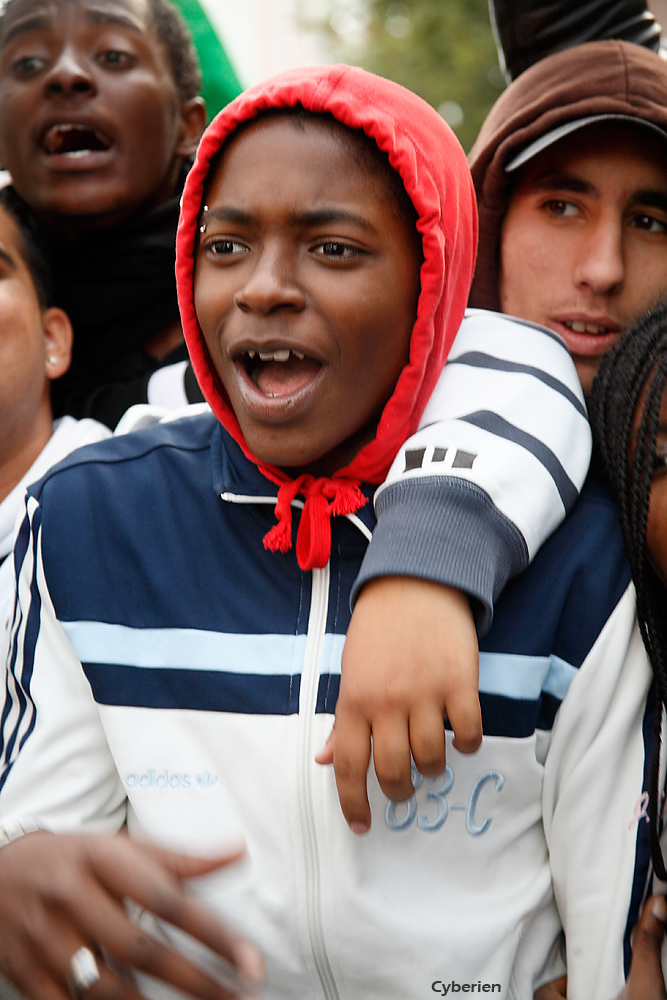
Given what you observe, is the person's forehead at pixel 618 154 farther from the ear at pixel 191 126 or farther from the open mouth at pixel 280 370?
the ear at pixel 191 126

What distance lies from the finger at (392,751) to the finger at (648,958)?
0.49 m

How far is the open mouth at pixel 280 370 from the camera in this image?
1.57 m

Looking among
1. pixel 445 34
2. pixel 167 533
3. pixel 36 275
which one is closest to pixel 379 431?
pixel 167 533

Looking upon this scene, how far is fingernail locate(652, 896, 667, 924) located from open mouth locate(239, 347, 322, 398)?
963mm

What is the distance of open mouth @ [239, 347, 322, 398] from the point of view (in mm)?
1566

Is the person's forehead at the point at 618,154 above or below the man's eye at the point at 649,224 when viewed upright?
above

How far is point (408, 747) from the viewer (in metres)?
1.31

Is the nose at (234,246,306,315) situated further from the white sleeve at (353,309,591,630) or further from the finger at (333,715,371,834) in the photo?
the finger at (333,715,371,834)

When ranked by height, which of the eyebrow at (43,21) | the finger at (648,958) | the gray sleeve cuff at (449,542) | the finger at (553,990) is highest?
the eyebrow at (43,21)

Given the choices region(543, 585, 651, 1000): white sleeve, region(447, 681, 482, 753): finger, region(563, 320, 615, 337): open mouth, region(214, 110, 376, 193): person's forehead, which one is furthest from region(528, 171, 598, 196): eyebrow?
region(447, 681, 482, 753): finger

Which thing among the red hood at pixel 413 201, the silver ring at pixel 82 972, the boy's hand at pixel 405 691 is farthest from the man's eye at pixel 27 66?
the silver ring at pixel 82 972

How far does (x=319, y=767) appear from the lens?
153 centimetres

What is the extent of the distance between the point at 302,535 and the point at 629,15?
176cm

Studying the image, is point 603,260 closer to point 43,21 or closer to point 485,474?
point 485,474
